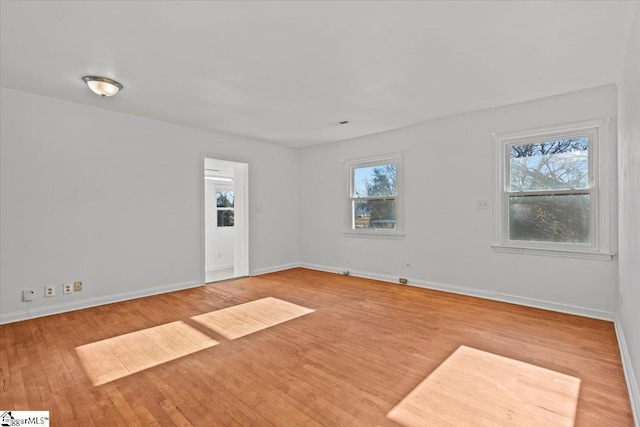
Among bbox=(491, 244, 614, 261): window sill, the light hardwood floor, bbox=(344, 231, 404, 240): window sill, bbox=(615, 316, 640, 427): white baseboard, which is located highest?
bbox=(344, 231, 404, 240): window sill

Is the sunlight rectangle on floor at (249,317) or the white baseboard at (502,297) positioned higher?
the white baseboard at (502,297)

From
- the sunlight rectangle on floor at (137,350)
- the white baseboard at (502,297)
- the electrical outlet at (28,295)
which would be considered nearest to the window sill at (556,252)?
the white baseboard at (502,297)

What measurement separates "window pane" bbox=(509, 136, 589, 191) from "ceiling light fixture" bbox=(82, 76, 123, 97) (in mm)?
4781

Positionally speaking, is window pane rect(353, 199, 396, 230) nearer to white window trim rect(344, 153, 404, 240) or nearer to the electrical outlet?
white window trim rect(344, 153, 404, 240)

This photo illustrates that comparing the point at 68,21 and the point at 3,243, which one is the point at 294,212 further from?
the point at 68,21

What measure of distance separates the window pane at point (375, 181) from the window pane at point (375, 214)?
0.15 metres

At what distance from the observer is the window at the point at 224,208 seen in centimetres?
691

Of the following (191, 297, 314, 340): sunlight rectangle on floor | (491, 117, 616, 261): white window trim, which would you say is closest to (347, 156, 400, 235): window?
(491, 117, 616, 261): white window trim

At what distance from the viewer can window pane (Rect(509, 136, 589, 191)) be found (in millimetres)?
3615

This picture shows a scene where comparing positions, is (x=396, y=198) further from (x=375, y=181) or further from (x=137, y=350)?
(x=137, y=350)

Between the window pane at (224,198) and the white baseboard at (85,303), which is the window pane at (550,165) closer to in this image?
the white baseboard at (85,303)

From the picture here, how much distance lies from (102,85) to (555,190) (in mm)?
5202

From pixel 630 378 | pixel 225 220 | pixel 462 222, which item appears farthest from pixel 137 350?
pixel 225 220

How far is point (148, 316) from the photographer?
142 inches
